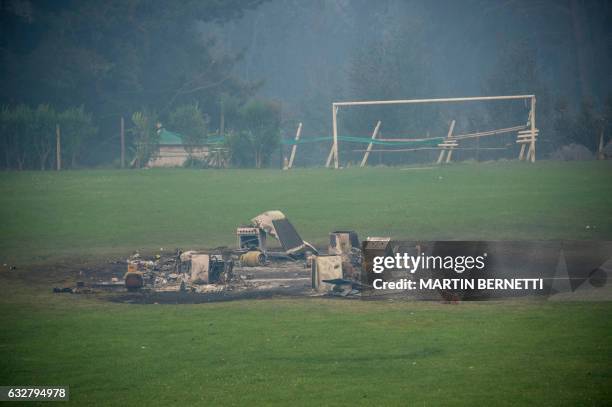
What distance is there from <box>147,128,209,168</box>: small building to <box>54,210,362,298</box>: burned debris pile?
99.9ft

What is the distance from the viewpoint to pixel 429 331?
1273 cm

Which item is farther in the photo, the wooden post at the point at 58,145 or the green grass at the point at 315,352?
the wooden post at the point at 58,145

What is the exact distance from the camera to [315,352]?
11617 mm

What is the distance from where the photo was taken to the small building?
A: 5175cm

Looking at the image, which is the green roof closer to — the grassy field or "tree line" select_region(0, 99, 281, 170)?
"tree line" select_region(0, 99, 281, 170)

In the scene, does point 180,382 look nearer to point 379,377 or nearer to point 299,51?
point 379,377

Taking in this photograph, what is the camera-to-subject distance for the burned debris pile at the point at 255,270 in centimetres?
1656

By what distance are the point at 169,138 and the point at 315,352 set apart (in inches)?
1969

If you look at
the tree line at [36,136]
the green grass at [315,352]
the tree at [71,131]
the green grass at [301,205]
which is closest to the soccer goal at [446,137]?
the green grass at [301,205]

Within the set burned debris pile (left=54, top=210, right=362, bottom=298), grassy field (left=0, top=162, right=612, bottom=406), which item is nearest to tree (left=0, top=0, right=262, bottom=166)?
grassy field (left=0, top=162, right=612, bottom=406)

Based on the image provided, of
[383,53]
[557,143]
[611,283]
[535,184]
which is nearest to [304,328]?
[611,283]

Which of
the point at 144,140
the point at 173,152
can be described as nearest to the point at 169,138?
the point at 173,152

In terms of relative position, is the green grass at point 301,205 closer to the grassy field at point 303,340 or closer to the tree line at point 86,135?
the grassy field at point 303,340

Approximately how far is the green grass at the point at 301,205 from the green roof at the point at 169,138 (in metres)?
15.8
